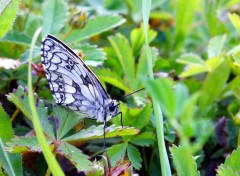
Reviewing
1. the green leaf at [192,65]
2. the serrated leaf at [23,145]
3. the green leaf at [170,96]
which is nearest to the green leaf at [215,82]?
the green leaf at [192,65]

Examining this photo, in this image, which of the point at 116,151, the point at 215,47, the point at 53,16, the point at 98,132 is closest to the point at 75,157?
the point at 98,132

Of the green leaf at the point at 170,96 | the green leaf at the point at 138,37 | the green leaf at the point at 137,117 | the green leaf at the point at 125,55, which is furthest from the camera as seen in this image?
the green leaf at the point at 138,37

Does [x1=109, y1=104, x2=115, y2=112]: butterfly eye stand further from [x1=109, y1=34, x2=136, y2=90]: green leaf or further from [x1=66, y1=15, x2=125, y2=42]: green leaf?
[x1=66, y1=15, x2=125, y2=42]: green leaf

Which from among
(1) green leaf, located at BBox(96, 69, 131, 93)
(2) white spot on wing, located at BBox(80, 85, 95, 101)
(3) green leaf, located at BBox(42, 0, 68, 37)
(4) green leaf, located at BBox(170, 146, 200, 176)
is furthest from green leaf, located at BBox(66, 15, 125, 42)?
(4) green leaf, located at BBox(170, 146, 200, 176)

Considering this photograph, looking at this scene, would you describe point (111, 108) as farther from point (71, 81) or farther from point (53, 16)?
point (53, 16)

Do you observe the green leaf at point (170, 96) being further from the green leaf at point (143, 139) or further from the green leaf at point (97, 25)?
the green leaf at point (97, 25)

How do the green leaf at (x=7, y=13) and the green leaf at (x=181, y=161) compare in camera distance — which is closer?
the green leaf at (x=181, y=161)

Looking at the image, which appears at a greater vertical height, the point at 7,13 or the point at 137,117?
the point at 7,13

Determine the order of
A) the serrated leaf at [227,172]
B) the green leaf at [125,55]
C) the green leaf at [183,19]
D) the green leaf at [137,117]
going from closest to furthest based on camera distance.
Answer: the serrated leaf at [227,172]
the green leaf at [137,117]
the green leaf at [125,55]
the green leaf at [183,19]
